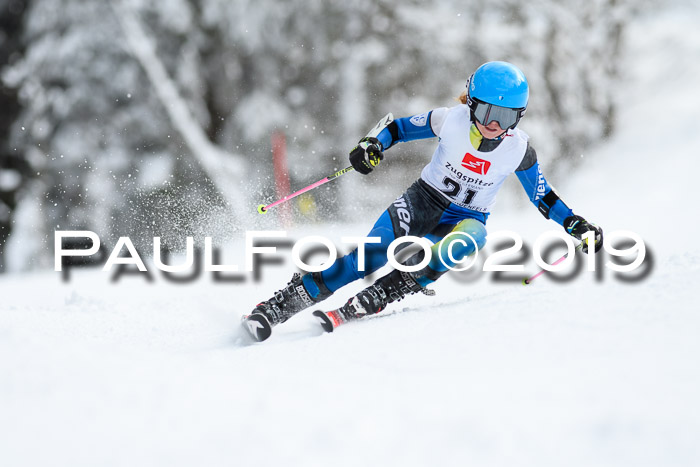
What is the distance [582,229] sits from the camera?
137 inches

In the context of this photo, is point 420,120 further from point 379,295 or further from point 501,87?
point 379,295

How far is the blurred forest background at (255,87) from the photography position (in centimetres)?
1142

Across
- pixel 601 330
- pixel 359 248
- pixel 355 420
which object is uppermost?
pixel 359 248

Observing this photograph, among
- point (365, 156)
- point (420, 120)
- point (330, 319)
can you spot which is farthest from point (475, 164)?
point (330, 319)

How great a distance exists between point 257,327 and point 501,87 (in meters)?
1.71

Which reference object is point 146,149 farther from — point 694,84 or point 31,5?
point 694,84

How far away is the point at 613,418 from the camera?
160 centimetres

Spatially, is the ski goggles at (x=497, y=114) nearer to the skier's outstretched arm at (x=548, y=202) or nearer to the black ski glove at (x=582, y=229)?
the skier's outstretched arm at (x=548, y=202)

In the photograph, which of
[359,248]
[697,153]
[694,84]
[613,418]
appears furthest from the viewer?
[694,84]

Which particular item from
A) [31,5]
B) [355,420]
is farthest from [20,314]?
[31,5]

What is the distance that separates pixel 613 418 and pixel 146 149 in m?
11.3

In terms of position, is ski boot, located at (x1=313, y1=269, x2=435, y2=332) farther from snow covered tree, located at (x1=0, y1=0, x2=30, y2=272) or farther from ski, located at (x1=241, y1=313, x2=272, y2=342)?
snow covered tree, located at (x1=0, y1=0, x2=30, y2=272)

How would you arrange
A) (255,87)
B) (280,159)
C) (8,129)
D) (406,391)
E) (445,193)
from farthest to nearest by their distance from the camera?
(8,129) < (255,87) < (280,159) < (445,193) < (406,391)

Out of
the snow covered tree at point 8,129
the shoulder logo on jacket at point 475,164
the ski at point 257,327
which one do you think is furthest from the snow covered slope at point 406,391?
the snow covered tree at point 8,129
